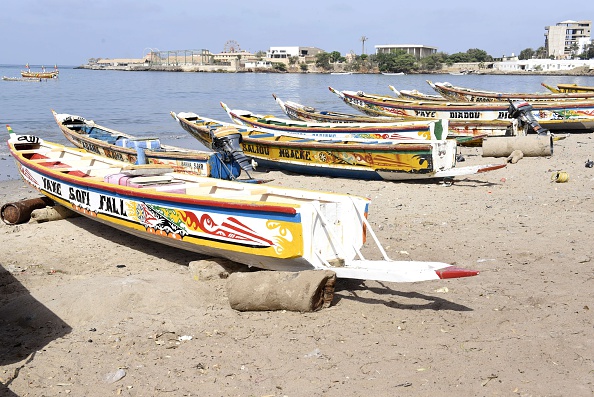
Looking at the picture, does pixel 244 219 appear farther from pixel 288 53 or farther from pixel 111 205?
pixel 288 53

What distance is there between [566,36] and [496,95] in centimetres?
14561

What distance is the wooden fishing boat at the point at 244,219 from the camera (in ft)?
19.1

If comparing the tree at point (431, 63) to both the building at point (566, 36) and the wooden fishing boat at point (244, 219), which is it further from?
the wooden fishing boat at point (244, 219)

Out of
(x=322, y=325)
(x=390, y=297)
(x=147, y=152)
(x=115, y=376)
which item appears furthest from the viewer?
(x=147, y=152)

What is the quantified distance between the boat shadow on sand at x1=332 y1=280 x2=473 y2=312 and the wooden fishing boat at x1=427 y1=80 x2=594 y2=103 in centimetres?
1740

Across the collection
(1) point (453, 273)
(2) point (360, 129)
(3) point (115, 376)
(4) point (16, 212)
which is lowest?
(3) point (115, 376)

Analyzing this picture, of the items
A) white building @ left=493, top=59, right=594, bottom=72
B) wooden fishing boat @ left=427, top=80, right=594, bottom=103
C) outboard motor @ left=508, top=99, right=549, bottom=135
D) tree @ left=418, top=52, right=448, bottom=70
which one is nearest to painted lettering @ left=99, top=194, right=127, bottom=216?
outboard motor @ left=508, top=99, right=549, bottom=135

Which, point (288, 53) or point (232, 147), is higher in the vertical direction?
point (288, 53)

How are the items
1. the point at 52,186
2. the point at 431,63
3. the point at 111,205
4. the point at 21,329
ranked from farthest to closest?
the point at 431,63 < the point at 52,186 < the point at 111,205 < the point at 21,329

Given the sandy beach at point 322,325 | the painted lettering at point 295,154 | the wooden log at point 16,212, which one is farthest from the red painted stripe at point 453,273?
the painted lettering at point 295,154

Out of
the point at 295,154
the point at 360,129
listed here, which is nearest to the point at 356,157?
the point at 295,154

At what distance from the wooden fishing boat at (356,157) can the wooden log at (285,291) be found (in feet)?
19.9

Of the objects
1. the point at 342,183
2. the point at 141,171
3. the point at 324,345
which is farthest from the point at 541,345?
the point at 342,183

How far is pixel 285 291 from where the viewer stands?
567 centimetres
